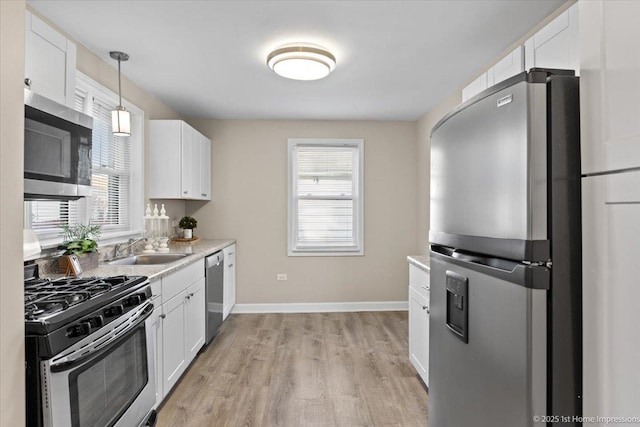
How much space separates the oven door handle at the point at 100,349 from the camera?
120cm

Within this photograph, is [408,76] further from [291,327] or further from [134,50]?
[291,327]

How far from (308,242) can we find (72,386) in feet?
11.9

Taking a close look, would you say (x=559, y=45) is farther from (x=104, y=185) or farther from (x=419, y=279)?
(x=104, y=185)

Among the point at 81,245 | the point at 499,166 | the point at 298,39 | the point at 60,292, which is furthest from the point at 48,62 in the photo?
the point at 499,166

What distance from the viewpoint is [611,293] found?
799 mm

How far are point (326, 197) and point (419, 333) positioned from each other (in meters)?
2.49

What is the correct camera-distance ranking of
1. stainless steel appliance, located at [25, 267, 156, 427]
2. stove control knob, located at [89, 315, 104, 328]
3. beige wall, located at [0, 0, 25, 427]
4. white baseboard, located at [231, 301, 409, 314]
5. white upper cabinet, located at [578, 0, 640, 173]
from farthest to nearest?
1. white baseboard, located at [231, 301, 409, 314]
2. stove control knob, located at [89, 315, 104, 328]
3. stainless steel appliance, located at [25, 267, 156, 427]
4. beige wall, located at [0, 0, 25, 427]
5. white upper cabinet, located at [578, 0, 640, 173]

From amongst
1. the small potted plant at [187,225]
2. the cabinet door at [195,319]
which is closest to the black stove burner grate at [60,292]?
the cabinet door at [195,319]

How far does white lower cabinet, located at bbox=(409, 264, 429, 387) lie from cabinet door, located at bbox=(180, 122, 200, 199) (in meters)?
2.43

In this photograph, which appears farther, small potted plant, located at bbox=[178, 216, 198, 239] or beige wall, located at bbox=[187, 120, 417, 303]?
beige wall, located at bbox=[187, 120, 417, 303]

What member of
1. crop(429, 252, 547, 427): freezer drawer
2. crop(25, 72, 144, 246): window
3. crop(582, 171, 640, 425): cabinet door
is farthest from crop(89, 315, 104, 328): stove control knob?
crop(582, 171, 640, 425): cabinet door

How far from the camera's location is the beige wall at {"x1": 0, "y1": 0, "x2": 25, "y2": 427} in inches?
34.8

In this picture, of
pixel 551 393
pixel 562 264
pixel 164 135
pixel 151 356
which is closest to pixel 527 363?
pixel 551 393

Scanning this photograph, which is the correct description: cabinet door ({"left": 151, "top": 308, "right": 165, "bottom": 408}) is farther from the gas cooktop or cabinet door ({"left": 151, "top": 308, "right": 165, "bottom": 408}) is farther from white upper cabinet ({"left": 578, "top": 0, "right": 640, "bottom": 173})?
white upper cabinet ({"left": 578, "top": 0, "right": 640, "bottom": 173})
